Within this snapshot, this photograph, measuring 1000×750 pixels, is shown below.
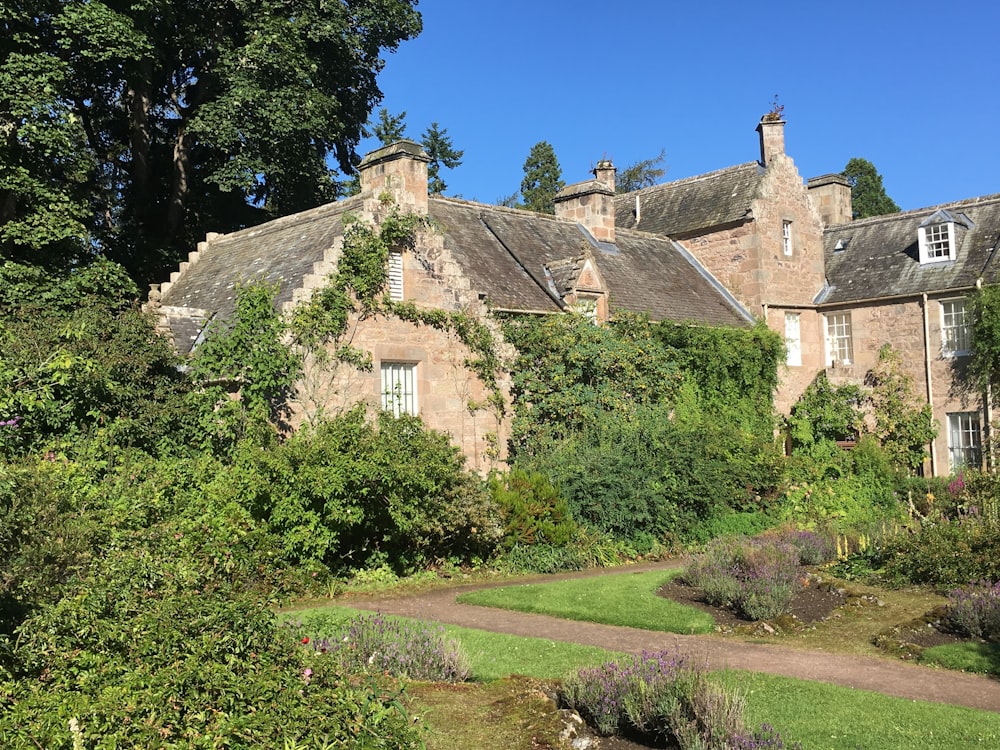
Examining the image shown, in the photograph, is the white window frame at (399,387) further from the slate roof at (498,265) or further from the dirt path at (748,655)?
the dirt path at (748,655)

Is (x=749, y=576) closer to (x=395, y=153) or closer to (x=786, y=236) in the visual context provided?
(x=395, y=153)

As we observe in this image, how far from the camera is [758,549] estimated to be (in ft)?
48.0

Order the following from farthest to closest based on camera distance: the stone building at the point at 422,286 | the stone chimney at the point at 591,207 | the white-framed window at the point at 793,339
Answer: the white-framed window at the point at 793,339
the stone chimney at the point at 591,207
the stone building at the point at 422,286

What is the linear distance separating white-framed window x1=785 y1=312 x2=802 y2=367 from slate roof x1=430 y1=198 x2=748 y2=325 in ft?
6.36

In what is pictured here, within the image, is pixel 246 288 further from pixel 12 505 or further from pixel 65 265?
pixel 12 505

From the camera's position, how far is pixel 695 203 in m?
31.4

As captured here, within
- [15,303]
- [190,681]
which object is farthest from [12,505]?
[15,303]

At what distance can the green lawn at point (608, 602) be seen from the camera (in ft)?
41.4

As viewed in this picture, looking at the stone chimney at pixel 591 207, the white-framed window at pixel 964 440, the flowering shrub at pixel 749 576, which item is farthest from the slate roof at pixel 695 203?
the flowering shrub at pixel 749 576

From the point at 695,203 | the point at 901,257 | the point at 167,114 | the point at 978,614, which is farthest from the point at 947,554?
the point at 167,114

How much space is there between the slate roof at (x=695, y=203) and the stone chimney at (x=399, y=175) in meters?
12.3

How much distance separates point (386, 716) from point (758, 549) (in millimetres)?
9803

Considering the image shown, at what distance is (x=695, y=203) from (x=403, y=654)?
2478 cm

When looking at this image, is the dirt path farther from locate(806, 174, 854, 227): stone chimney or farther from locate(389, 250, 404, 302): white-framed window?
A: locate(806, 174, 854, 227): stone chimney
